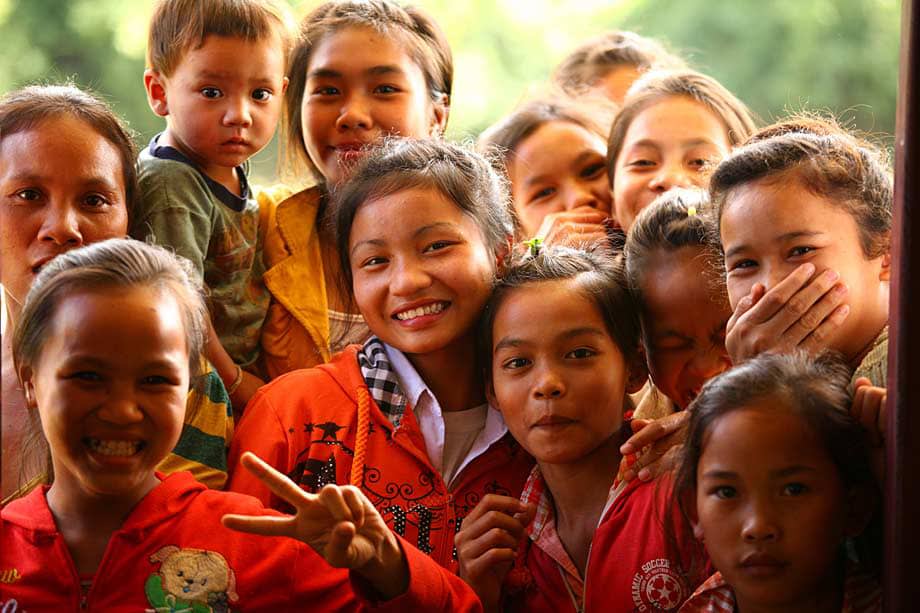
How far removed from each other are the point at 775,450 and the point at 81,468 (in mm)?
1005

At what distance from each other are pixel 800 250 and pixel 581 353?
1.34ft

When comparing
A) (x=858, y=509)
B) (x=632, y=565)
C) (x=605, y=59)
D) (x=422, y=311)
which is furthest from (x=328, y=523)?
(x=605, y=59)

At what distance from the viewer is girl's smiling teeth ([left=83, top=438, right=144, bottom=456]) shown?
1.87 meters

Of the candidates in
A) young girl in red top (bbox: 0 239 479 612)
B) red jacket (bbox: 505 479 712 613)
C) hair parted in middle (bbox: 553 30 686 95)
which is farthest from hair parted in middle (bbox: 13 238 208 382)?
hair parted in middle (bbox: 553 30 686 95)

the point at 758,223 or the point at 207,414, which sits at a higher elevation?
the point at 758,223

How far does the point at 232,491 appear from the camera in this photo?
222cm

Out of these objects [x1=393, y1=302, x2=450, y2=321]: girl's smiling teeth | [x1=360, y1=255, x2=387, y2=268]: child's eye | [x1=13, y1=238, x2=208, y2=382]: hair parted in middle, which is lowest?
[x1=13, y1=238, x2=208, y2=382]: hair parted in middle

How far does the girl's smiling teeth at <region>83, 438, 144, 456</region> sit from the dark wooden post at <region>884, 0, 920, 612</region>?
1.07 metres

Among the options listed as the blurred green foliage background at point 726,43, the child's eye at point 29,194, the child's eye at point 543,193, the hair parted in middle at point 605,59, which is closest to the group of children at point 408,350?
the child's eye at point 29,194

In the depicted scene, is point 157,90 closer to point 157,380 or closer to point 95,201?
point 95,201

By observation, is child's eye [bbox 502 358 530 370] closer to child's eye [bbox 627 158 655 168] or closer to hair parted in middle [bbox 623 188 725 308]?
hair parted in middle [bbox 623 188 725 308]

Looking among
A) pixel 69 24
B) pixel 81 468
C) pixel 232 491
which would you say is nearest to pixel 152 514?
pixel 81 468

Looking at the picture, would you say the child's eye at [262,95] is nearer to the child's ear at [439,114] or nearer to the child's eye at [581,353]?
the child's ear at [439,114]

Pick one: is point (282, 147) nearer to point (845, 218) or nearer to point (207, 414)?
point (207, 414)
